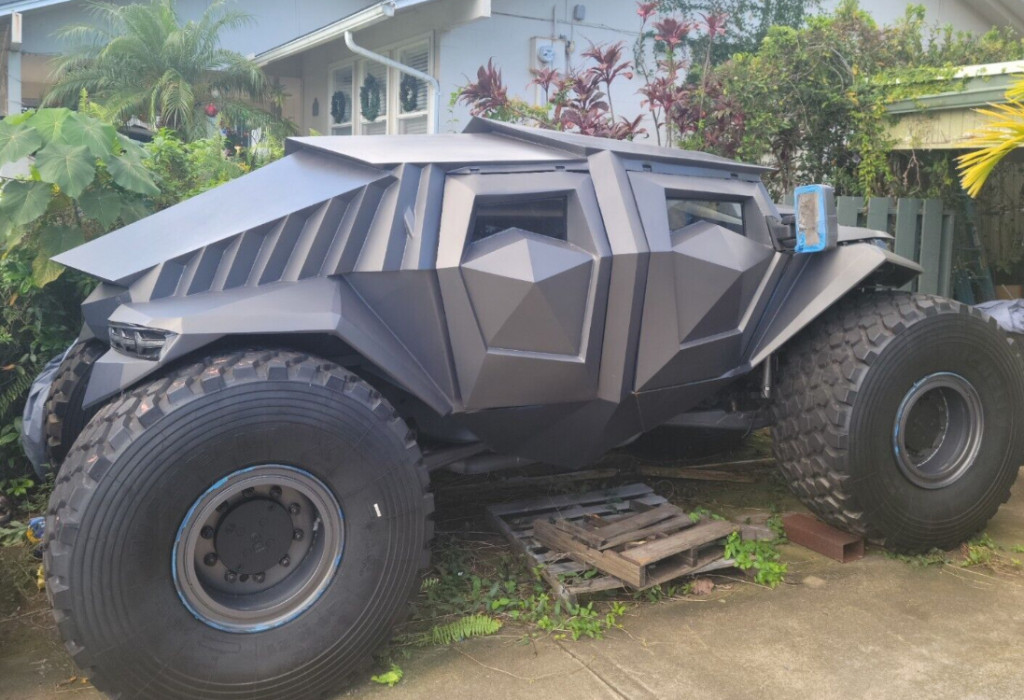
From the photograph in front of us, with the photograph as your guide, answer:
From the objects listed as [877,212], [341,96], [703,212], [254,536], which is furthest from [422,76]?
[254,536]

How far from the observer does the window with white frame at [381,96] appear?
459 inches

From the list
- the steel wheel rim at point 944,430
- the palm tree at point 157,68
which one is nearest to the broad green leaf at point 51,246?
the steel wheel rim at point 944,430

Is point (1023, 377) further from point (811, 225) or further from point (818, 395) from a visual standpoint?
point (811, 225)

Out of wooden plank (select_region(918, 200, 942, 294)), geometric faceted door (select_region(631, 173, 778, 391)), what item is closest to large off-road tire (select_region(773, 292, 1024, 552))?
geometric faceted door (select_region(631, 173, 778, 391))

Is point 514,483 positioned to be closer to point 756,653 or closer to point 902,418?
point 756,653

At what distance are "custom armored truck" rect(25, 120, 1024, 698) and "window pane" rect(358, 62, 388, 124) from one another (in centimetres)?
895

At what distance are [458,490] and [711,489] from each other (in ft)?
4.97

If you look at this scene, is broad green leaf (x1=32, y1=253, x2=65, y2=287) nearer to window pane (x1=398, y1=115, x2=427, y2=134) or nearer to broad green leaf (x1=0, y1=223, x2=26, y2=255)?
broad green leaf (x1=0, y1=223, x2=26, y2=255)

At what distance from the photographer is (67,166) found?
14.8ft

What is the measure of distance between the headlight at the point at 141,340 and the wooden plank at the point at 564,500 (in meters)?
1.96

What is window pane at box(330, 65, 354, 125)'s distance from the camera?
13.7 metres

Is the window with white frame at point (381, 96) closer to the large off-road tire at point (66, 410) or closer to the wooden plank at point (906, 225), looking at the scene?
the wooden plank at point (906, 225)

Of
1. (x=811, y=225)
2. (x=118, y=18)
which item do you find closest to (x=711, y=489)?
(x=811, y=225)

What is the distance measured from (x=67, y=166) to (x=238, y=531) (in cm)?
260
